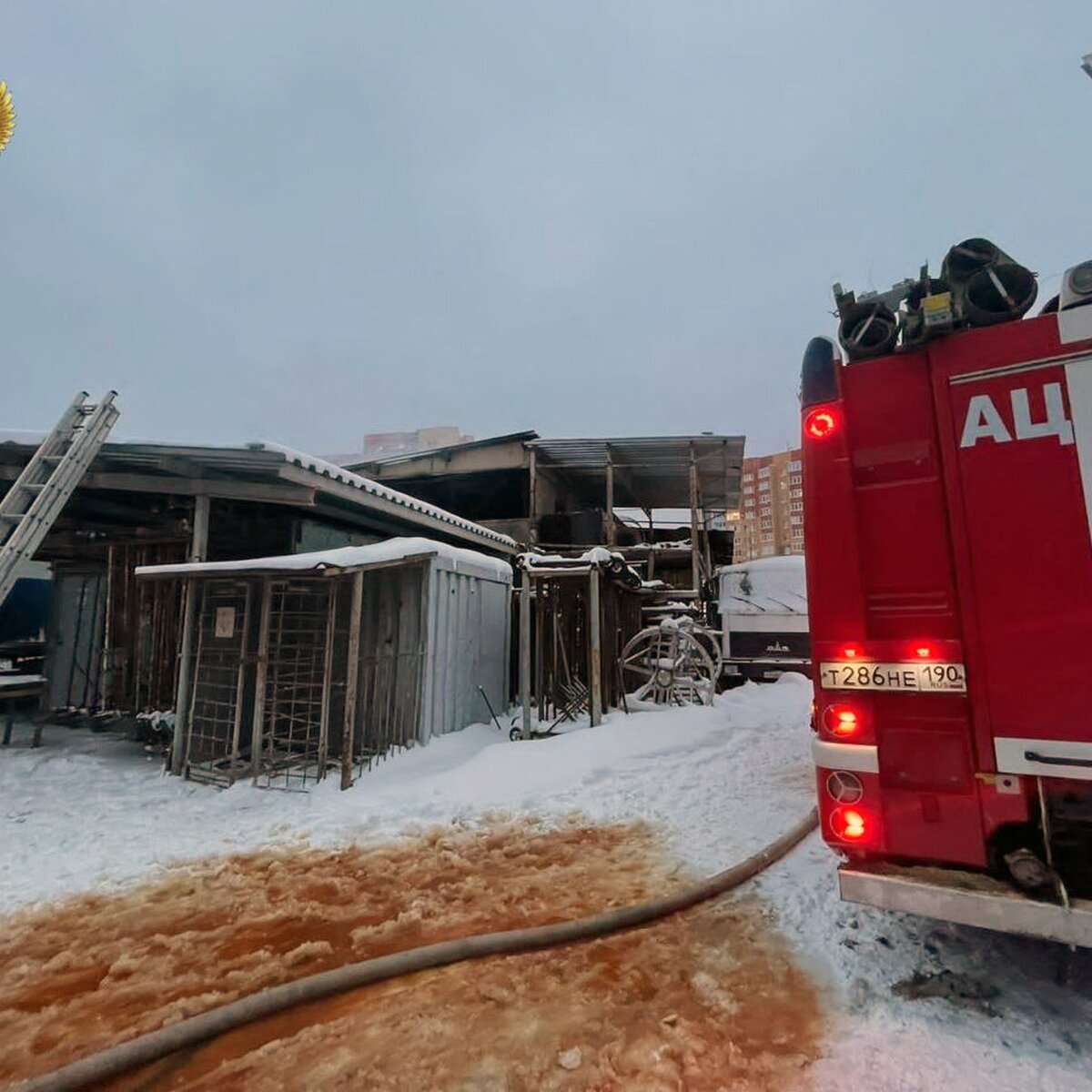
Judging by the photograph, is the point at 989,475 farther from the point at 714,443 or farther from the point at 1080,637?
the point at 714,443

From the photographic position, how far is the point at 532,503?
1638 centimetres

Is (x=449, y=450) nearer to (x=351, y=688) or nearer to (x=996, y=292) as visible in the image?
(x=351, y=688)

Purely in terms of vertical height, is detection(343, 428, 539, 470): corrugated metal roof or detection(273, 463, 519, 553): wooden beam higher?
detection(343, 428, 539, 470): corrugated metal roof

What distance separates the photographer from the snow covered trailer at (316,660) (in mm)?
6660

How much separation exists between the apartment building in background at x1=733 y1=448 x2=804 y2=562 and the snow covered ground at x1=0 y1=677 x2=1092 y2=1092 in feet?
197

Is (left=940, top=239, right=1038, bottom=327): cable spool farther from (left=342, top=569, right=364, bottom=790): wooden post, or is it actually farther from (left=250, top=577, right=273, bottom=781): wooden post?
(left=250, top=577, right=273, bottom=781): wooden post

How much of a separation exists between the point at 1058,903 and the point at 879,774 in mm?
658

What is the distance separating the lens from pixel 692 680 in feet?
34.3

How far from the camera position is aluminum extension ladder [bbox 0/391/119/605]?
6.12 metres

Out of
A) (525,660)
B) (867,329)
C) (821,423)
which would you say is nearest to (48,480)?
(525,660)

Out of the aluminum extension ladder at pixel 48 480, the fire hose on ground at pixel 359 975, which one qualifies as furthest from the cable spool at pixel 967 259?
the aluminum extension ladder at pixel 48 480

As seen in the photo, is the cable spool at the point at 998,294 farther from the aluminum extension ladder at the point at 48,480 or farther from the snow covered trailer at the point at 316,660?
the aluminum extension ladder at the point at 48,480

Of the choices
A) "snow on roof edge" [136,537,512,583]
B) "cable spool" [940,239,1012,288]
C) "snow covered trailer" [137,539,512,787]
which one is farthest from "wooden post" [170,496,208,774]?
"cable spool" [940,239,1012,288]

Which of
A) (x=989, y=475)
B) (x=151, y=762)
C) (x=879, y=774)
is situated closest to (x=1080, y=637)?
(x=989, y=475)
